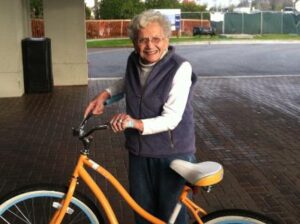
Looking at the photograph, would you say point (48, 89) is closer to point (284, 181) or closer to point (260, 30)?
point (284, 181)

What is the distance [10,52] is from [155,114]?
325 inches

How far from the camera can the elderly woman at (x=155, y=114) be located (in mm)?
2971

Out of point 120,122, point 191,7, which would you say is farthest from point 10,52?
point 191,7

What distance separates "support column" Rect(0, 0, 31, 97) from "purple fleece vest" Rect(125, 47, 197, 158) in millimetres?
8009

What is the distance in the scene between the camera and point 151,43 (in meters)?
2.99

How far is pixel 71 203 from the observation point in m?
3.13

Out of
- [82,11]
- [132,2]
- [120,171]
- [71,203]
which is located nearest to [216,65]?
[82,11]

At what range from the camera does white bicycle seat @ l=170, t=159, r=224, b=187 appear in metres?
2.83

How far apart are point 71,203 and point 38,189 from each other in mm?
206

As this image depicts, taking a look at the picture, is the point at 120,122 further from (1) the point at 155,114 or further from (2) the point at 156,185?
(2) the point at 156,185

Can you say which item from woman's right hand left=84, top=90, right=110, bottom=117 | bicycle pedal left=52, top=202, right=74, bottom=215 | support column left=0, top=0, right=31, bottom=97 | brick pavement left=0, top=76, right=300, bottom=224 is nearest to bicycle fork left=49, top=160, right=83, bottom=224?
bicycle pedal left=52, top=202, right=74, bottom=215

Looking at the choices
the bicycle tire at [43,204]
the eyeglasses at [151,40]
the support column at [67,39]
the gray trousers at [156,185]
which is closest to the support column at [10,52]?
the support column at [67,39]

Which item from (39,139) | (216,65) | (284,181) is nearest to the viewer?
(284,181)

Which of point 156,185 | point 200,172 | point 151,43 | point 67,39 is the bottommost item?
point 156,185
